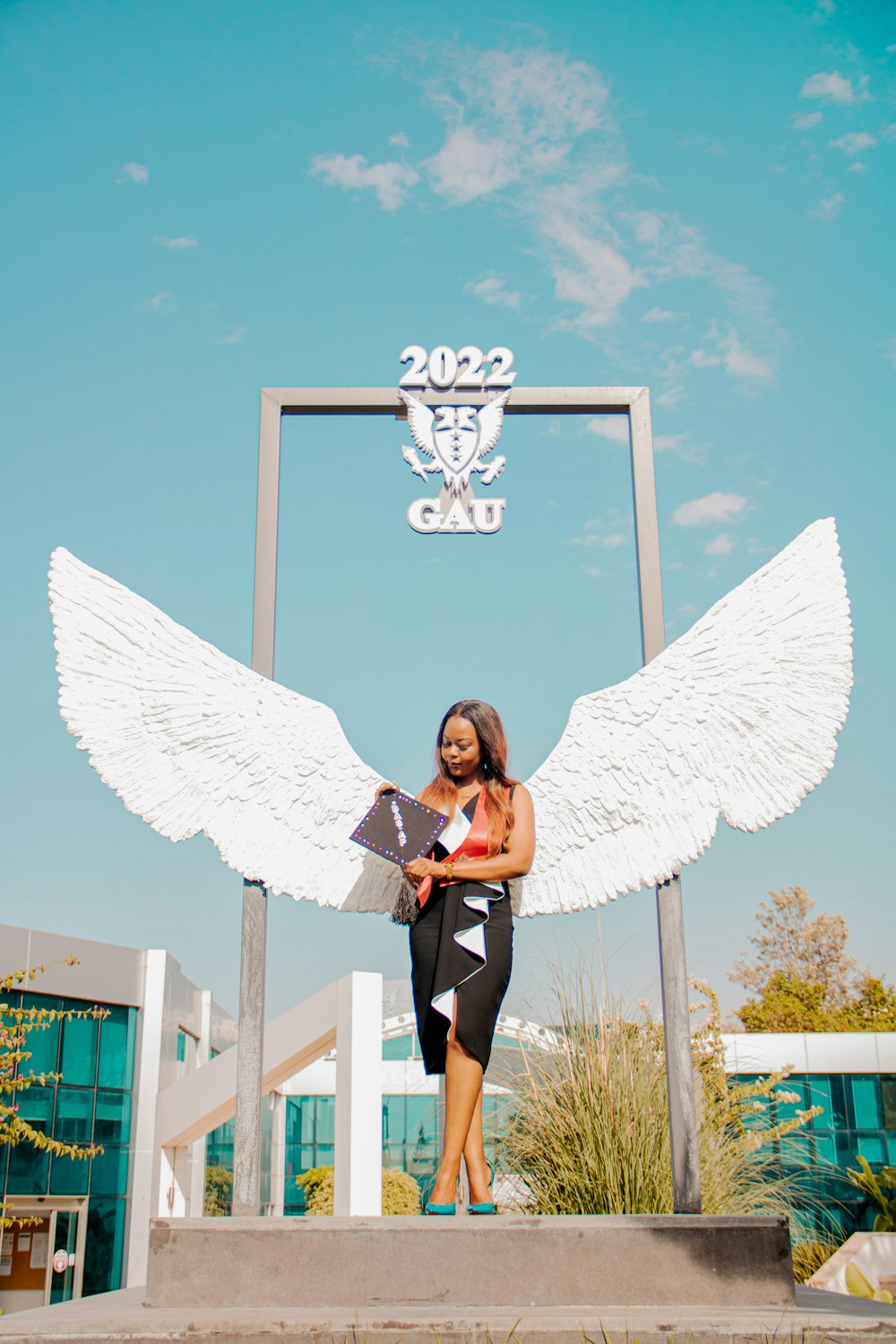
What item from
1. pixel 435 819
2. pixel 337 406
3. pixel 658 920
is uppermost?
pixel 337 406

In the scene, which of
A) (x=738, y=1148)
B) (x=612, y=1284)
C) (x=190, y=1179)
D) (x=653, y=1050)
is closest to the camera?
(x=612, y=1284)

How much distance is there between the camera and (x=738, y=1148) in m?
5.64

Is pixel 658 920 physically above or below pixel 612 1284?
above

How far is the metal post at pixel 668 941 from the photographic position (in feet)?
12.9

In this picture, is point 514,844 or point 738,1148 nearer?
point 514,844

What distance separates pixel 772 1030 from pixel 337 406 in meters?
28.1

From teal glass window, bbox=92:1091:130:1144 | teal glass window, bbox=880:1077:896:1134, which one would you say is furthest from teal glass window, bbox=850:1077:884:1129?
teal glass window, bbox=92:1091:130:1144

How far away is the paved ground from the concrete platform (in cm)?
27

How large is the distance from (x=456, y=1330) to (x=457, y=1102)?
100cm

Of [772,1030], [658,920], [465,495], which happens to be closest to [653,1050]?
[658,920]

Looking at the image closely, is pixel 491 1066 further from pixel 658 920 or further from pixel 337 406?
pixel 337 406

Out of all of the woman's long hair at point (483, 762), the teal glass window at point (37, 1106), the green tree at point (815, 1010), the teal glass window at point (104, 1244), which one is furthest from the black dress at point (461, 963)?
the green tree at point (815, 1010)

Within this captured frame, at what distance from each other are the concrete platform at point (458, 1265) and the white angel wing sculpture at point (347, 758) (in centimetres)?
129

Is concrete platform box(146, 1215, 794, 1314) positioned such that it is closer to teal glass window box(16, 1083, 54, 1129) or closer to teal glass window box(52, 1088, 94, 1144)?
teal glass window box(16, 1083, 54, 1129)
